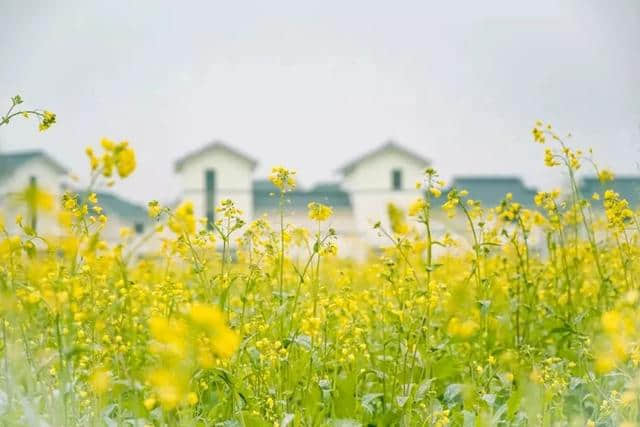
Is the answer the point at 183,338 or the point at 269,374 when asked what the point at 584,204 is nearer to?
the point at 269,374

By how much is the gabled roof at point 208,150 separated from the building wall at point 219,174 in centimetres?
12

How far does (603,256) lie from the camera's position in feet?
13.0

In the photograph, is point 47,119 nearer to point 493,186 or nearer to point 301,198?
point 301,198

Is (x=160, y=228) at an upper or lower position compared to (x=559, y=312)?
upper

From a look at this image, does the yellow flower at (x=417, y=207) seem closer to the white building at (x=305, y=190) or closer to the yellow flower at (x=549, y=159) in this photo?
the yellow flower at (x=549, y=159)

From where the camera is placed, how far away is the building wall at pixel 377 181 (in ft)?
102

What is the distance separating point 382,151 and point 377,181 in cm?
122

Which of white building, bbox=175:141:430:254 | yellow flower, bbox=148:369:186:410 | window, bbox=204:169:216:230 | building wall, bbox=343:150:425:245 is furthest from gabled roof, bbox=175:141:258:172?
yellow flower, bbox=148:369:186:410

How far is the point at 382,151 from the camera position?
104ft

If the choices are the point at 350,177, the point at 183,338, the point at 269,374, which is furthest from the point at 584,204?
the point at 350,177

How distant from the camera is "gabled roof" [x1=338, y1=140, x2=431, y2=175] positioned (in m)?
31.7

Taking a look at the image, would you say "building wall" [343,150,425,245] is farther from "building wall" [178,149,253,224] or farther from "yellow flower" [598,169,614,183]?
"yellow flower" [598,169,614,183]

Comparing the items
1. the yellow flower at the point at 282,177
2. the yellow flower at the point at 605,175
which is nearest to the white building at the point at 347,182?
the yellow flower at the point at 605,175

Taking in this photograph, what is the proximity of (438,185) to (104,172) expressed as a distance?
126 centimetres
